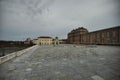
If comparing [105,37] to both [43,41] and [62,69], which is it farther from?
[43,41]

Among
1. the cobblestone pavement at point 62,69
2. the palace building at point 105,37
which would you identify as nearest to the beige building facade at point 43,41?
the palace building at point 105,37

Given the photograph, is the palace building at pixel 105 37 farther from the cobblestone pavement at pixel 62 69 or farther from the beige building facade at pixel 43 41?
the beige building facade at pixel 43 41

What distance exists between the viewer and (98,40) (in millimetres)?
43250

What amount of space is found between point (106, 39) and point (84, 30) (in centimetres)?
2985

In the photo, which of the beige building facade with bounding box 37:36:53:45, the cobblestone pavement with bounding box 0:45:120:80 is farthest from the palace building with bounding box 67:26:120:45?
the beige building facade with bounding box 37:36:53:45

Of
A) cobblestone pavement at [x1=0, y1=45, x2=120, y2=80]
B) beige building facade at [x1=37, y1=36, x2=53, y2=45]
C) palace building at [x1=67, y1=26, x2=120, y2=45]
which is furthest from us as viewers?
beige building facade at [x1=37, y1=36, x2=53, y2=45]

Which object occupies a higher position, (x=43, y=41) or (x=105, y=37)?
(x=105, y=37)

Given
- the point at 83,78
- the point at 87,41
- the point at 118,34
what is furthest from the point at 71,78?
the point at 87,41

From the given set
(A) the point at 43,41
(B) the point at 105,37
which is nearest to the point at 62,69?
(B) the point at 105,37

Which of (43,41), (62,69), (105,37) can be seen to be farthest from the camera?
(43,41)

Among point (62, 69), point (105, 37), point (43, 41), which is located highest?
point (105, 37)

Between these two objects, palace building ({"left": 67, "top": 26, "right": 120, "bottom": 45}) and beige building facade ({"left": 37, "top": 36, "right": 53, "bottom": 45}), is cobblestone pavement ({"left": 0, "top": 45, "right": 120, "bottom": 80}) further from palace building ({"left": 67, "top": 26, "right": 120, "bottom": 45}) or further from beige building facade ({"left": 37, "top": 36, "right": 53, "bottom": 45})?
beige building facade ({"left": 37, "top": 36, "right": 53, "bottom": 45})

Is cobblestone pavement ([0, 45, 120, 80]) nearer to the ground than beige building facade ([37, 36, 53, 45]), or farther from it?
nearer to the ground

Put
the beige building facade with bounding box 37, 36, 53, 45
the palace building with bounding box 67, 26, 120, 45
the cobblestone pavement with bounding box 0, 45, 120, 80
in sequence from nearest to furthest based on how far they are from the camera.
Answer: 1. the cobblestone pavement with bounding box 0, 45, 120, 80
2. the palace building with bounding box 67, 26, 120, 45
3. the beige building facade with bounding box 37, 36, 53, 45
